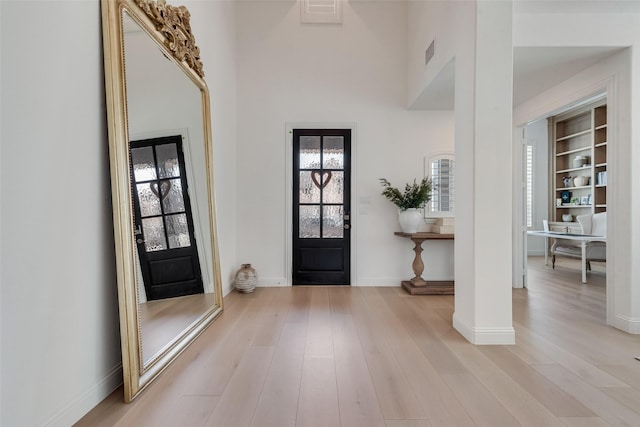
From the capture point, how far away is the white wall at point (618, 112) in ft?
8.77

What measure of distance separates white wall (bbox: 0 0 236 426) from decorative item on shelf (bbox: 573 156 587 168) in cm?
852

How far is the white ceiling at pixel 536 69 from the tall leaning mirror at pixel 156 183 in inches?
97.0

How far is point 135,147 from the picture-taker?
72.9 inches

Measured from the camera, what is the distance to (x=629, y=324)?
266 cm

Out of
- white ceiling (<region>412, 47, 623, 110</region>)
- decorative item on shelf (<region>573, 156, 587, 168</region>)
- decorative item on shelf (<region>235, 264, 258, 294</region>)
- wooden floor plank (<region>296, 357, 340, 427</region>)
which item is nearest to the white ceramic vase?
white ceiling (<region>412, 47, 623, 110</region>)

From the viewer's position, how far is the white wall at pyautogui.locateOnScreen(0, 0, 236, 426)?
45.9 inches

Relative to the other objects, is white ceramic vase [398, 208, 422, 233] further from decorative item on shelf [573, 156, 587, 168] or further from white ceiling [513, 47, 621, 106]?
decorative item on shelf [573, 156, 587, 168]

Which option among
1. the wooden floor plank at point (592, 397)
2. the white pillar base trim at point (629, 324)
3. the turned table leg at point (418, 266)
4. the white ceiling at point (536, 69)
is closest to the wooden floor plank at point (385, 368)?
the wooden floor plank at point (592, 397)

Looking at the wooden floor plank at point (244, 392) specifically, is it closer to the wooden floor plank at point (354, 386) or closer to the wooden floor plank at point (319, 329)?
the wooden floor plank at point (319, 329)
